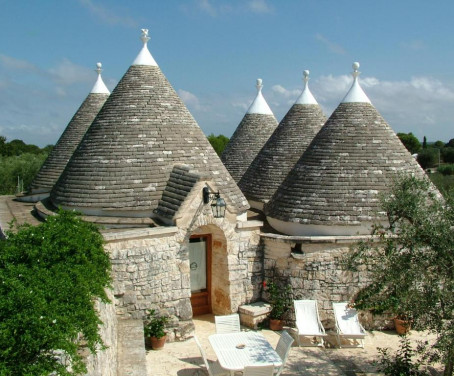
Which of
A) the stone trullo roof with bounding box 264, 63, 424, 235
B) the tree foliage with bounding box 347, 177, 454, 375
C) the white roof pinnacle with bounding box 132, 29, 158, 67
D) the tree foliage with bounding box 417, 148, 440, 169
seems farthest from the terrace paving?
the tree foliage with bounding box 417, 148, 440, 169

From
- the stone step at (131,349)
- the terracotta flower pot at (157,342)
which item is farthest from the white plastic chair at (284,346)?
the terracotta flower pot at (157,342)

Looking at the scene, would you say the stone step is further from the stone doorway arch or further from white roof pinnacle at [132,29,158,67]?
white roof pinnacle at [132,29,158,67]

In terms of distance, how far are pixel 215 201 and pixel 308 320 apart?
3.10m

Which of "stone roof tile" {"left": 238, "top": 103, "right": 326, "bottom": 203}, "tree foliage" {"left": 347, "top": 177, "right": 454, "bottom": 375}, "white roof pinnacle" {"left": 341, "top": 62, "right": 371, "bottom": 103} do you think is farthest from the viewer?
"stone roof tile" {"left": 238, "top": 103, "right": 326, "bottom": 203}

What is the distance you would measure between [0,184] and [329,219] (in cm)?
2728

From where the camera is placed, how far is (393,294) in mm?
6688

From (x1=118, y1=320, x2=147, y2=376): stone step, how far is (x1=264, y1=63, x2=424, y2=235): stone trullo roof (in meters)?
4.15

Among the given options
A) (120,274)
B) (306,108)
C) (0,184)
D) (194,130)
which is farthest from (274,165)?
(0,184)

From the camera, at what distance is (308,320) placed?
9.59 metres

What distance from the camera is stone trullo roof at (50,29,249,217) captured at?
33.6ft

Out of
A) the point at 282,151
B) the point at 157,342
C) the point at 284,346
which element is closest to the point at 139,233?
the point at 157,342

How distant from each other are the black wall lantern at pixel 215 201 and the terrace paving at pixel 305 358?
102 inches

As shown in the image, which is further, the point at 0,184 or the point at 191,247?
the point at 0,184

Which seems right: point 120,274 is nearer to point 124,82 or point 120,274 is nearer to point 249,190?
point 124,82
